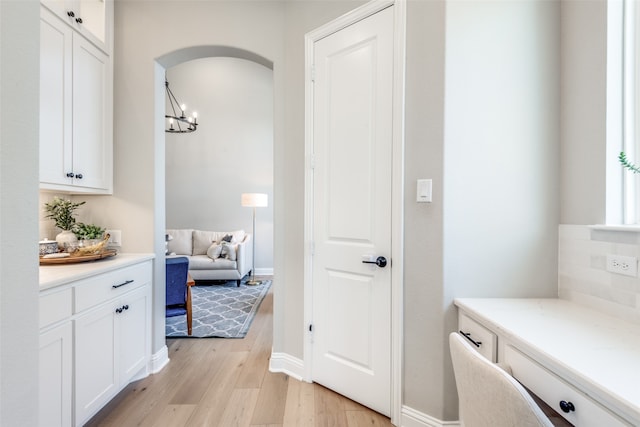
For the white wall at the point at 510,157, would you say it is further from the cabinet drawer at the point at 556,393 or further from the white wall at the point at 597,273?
the cabinet drawer at the point at 556,393

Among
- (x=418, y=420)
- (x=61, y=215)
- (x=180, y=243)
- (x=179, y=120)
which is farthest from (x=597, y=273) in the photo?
(x=180, y=243)

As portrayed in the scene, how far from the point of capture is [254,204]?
216 inches

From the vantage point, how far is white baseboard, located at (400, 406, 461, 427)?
1542 millimetres

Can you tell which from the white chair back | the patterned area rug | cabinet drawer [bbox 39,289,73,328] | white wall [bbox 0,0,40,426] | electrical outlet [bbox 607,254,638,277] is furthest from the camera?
the patterned area rug

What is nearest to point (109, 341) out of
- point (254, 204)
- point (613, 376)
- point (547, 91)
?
point (613, 376)

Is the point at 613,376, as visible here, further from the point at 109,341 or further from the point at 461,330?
the point at 109,341

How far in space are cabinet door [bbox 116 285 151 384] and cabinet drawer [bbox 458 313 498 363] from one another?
201 cm

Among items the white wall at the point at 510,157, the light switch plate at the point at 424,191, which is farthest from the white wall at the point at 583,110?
the light switch plate at the point at 424,191

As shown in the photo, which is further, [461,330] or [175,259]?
[175,259]

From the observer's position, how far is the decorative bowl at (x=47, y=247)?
1826 mm

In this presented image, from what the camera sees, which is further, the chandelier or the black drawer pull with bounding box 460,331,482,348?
the chandelier

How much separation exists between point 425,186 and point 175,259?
221 cm

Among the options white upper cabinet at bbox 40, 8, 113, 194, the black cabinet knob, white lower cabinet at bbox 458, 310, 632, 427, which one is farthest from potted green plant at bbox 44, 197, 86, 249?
the black cabinet knob

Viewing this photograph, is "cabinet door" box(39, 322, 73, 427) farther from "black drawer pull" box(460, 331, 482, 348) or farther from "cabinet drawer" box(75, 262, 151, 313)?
"black drawer pull" box(460, 331, 482, 348)
